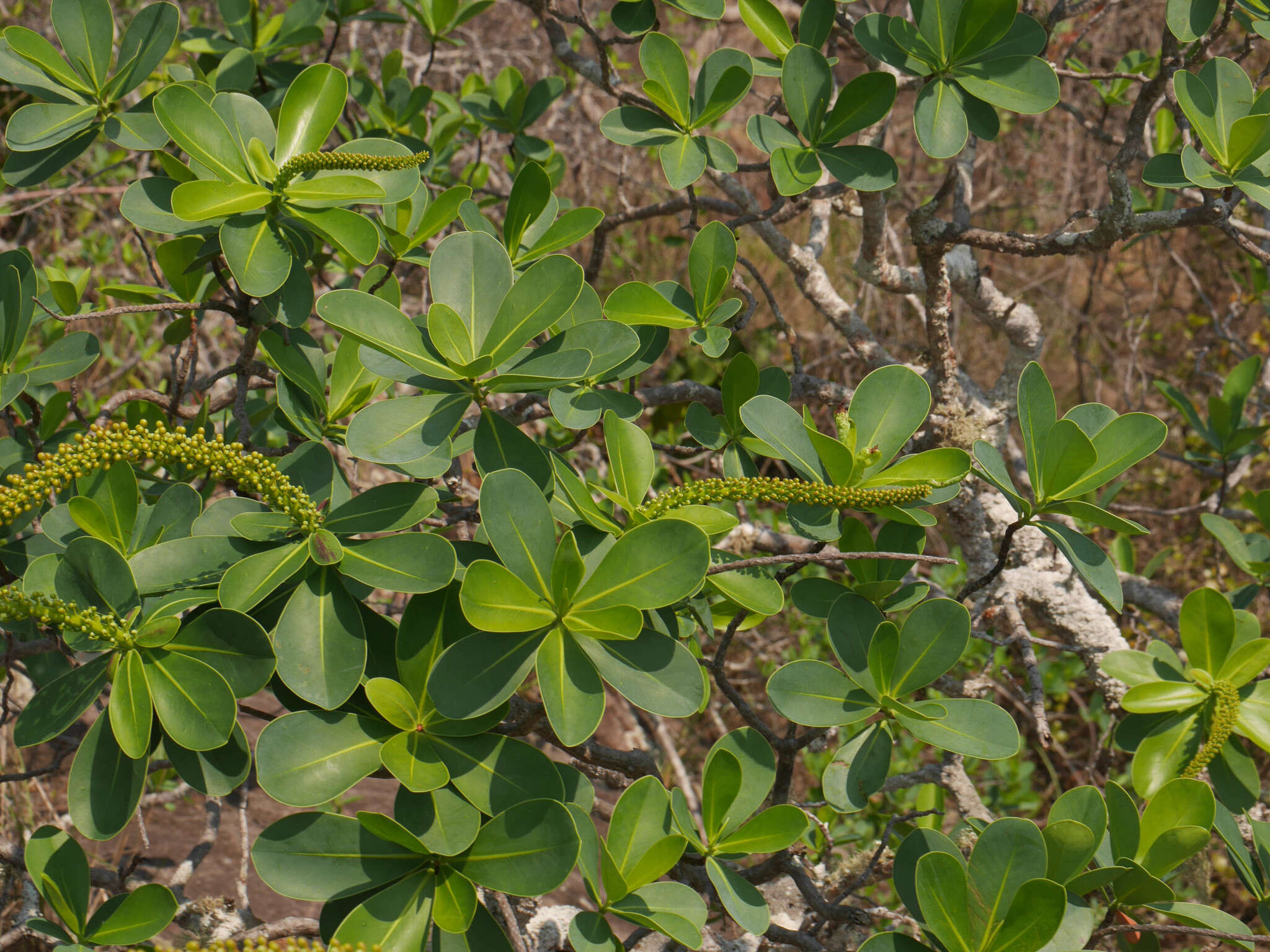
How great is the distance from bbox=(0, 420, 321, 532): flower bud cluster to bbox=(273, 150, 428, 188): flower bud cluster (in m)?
0.41

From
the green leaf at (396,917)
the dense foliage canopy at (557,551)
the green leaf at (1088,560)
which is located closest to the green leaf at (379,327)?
the dense foliage canopy at (557,551)

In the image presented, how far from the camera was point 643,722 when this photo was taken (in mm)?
3363

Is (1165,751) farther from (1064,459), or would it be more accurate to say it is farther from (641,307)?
(641,307)

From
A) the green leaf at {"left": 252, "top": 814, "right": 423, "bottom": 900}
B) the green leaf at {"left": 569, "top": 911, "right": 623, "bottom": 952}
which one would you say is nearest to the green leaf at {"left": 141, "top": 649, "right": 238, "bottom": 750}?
the green leaf at {"left": 252, "top": 814, "right": 423, "bottom": 900}

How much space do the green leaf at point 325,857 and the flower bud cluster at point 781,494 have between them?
1.59ft

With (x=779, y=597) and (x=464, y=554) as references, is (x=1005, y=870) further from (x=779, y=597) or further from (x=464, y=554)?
(x=464, y=554)

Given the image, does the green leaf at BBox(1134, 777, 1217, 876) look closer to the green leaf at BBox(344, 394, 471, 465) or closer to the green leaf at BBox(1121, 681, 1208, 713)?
the green leaf at BBox(1121, 681, 1208, 713)

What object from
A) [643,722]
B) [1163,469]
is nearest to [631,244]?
[643,722]

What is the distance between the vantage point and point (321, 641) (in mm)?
982

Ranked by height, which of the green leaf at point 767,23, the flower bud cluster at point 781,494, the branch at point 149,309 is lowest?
the flower bud cluster at point 781,494

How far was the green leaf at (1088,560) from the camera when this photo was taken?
1.14 m

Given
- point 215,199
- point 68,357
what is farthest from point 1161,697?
point 68,357

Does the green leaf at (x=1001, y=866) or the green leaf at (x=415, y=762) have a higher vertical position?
the green leaf at (x=415, y=762)

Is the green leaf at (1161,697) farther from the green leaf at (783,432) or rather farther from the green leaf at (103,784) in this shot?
the green leaf at (103,784)
